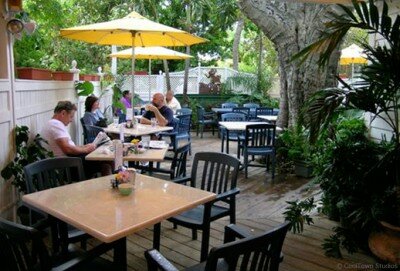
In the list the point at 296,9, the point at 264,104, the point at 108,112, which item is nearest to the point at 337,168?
the point at 296,9

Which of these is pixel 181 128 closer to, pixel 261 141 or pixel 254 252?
pixel 261 141

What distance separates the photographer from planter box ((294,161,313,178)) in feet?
18.6

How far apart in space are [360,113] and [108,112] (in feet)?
19.0

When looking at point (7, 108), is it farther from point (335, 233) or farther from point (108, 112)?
point (108, 112)

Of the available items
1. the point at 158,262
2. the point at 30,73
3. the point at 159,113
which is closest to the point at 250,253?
the point at 158,262

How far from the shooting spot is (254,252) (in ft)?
4.88

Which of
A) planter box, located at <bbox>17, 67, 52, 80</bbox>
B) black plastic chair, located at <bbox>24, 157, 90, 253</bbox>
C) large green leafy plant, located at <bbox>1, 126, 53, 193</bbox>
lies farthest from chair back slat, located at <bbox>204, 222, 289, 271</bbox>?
planter box, located at <bbox>17, 67, 52, 80</bbox>

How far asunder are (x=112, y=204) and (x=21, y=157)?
1659 millimetres

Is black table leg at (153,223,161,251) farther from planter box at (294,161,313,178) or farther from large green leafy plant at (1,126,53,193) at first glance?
planter box at (294,161,313,178)

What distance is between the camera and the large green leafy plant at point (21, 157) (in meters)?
3.16

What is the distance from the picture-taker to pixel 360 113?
454cm

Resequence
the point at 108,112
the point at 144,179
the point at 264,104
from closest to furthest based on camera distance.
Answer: the point at 144,179 → the point at 108,112 → the point at 264,104

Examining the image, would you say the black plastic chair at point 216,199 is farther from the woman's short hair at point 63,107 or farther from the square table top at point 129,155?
the woman's short hair at point 63,107

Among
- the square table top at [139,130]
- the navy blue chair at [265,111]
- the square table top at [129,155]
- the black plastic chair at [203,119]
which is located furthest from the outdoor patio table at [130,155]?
the black plastic chair at [203,119]
